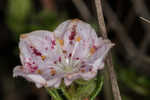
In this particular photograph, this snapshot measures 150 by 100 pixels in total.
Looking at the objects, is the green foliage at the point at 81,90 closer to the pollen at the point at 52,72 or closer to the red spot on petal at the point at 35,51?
the pollen at the point at 52,72

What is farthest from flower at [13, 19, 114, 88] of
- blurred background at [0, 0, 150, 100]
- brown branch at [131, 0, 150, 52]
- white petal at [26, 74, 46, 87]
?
brown branch at [131, 0, 150, 52]

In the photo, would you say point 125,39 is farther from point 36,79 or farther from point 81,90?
point 36,79

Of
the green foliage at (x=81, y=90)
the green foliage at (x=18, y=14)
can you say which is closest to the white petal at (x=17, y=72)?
the green foliage at (x=81, y=90)

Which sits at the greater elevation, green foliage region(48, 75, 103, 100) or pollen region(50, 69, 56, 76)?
pollen region(50, 69, 56, 76)

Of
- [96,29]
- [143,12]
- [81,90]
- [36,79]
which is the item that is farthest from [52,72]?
[143,12]

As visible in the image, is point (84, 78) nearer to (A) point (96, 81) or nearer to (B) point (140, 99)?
(A) point (96, 81)

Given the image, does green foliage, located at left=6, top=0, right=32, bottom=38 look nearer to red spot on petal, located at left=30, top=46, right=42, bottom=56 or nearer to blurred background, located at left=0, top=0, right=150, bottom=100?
blurred background, located at left=0, top=0, right=150, bottom=100
